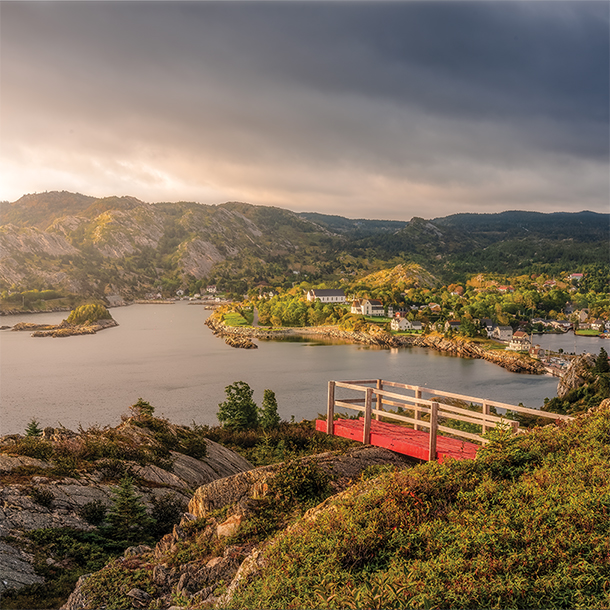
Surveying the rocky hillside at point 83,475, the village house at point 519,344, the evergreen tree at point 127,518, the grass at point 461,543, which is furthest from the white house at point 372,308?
the grass at point 461,543

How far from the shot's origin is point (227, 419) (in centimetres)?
2152

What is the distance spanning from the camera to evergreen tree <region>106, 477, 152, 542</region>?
6.92 meters

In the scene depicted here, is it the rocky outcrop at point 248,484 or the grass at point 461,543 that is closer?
the grass at point 461,543

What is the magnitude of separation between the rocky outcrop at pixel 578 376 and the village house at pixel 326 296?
82884mm

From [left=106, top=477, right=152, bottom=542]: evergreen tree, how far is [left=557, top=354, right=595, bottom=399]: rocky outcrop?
29.6 metres

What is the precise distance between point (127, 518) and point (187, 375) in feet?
131

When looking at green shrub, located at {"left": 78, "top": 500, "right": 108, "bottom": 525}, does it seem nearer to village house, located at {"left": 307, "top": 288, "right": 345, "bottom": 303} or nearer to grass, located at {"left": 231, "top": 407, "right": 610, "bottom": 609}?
grass, located at {"left": 231, "top": 407, "right": 610, "bottom": 609}

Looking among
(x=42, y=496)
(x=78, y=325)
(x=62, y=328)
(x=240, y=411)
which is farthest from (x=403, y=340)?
(x=42, y=496)

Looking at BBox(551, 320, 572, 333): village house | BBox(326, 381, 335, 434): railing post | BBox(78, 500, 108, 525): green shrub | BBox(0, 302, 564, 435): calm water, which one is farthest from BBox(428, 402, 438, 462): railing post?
BBox(551, 320, 572, 333): village house

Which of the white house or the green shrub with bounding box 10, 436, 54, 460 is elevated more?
the green shrub with bounding box 10, 436, 54, 460

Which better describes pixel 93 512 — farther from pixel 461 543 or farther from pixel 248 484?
pixel 461 543

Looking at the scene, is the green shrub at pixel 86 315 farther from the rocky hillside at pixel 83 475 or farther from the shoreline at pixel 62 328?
the rocky hillside at pixel 83 475

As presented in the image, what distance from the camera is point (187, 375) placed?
45.9 metres

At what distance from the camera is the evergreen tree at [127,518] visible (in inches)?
273
